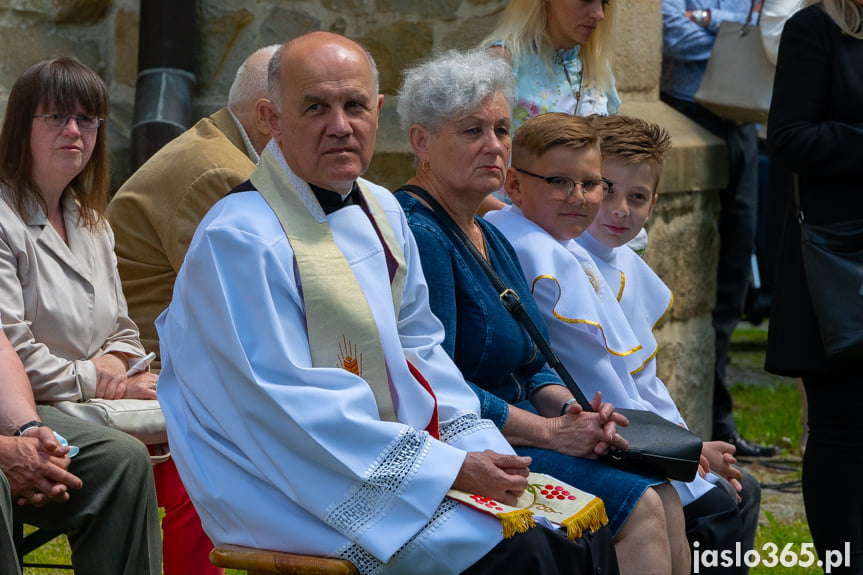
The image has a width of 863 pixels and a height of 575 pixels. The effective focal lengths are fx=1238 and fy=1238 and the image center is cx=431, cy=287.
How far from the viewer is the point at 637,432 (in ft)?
10.9

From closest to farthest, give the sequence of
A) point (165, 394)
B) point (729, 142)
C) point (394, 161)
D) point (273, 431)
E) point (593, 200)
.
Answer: point (273, 431)
point (165, 394)
point (593, 200)
point (394, 161)
point (729, 142)

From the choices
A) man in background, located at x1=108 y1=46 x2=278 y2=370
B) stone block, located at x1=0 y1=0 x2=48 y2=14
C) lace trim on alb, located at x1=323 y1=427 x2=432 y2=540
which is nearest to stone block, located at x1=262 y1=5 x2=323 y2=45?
stone block, located at x1=0 y1=0 x2=48 y2=14

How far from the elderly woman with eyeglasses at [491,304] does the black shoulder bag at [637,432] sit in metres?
0.02

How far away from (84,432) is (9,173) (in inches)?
31.4

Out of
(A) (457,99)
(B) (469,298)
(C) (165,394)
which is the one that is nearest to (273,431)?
(C) (165,394)

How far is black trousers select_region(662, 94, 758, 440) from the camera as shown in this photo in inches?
244

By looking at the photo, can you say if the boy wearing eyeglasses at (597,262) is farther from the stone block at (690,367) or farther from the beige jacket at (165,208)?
the stone block at (690,367)

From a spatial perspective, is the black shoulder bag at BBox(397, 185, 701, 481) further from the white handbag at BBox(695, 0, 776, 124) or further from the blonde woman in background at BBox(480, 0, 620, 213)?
the white handbag at BBox(695, 0, 776, 124)

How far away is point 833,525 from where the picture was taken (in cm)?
407

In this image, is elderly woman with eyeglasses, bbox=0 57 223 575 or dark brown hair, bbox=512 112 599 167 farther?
dark brown hair, bbox=512 112 599 167

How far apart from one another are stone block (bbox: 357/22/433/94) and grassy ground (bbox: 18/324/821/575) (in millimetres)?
2264

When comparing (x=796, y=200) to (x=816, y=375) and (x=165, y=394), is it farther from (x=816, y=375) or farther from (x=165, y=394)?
(x=165, y=394)

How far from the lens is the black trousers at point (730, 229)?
20.3 ft

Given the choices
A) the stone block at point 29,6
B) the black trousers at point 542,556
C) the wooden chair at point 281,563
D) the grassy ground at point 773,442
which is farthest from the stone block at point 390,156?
the wooden chair at point 281,563
